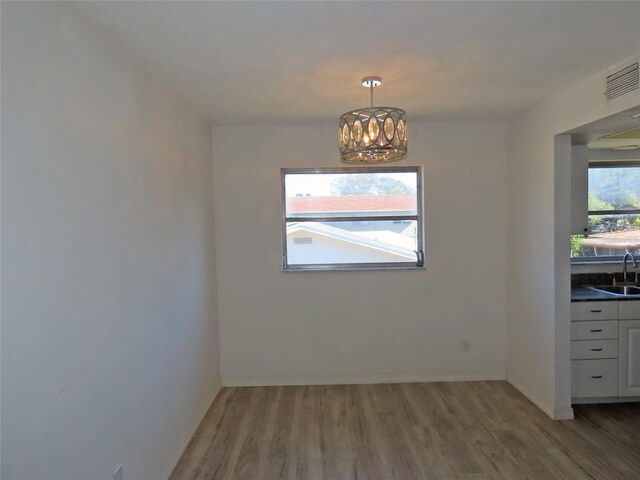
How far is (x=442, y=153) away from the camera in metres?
3.77

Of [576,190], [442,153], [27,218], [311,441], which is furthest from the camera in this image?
[442,153]

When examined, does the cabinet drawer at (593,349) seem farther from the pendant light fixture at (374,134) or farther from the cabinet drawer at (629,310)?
the pendant light fixture at (374,134)

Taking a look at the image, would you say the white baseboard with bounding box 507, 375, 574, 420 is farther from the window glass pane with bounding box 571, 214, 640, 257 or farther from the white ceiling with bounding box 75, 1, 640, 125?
the white ceiling with bounding box 75, 1, 640, 125

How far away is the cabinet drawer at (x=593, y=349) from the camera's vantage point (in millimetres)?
3164

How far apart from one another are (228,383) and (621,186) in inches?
173

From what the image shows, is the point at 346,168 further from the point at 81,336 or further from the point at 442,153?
the point at 81,336

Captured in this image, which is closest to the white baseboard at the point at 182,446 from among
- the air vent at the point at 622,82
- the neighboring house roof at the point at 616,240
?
the air vent at the point at 622,82

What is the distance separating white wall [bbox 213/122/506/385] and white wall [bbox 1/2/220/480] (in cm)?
100

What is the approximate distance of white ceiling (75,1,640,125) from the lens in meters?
1.69

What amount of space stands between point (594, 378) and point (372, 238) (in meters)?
2.16

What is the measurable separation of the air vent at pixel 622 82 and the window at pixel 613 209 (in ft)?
6.06

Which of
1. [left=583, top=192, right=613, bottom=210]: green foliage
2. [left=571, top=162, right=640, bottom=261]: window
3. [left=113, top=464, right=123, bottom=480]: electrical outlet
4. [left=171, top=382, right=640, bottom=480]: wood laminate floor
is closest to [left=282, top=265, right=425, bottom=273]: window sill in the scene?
[left=171, top=382, right=640, bottom=480]: wood laminate floor

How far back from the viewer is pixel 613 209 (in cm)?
397

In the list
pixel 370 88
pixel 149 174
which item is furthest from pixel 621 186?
pixel 149 174
